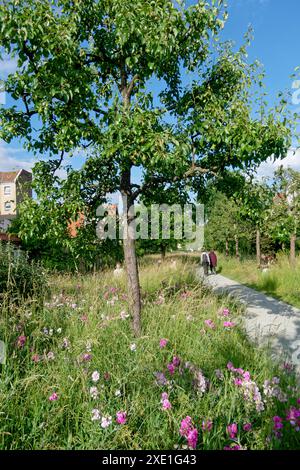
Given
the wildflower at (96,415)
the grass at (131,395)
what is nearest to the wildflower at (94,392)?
the grass at (131,395)

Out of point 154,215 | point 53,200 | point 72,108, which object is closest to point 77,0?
point 72,108

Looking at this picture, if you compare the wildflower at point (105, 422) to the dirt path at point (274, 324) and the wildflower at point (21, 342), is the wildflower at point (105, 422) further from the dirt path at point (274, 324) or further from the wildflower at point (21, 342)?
the dirt path at point (274, 324)

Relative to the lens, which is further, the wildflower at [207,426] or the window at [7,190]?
the window at [7,190]

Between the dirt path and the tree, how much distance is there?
2.14 m

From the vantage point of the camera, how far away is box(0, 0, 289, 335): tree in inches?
141

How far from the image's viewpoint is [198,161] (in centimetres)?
507

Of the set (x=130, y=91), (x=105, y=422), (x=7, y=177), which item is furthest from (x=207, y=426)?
(x=7, y=177)

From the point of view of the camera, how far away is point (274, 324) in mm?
4809

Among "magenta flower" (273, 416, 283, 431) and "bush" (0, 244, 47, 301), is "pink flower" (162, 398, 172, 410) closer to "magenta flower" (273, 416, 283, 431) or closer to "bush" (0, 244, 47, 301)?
"magenta flower" (273, 416, 283, 431)

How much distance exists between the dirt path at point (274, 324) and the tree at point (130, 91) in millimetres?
2138

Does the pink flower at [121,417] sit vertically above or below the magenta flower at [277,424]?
above

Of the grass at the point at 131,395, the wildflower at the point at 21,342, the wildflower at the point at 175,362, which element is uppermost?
the wildflower at the point at 21,342

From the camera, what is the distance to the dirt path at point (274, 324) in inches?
185
